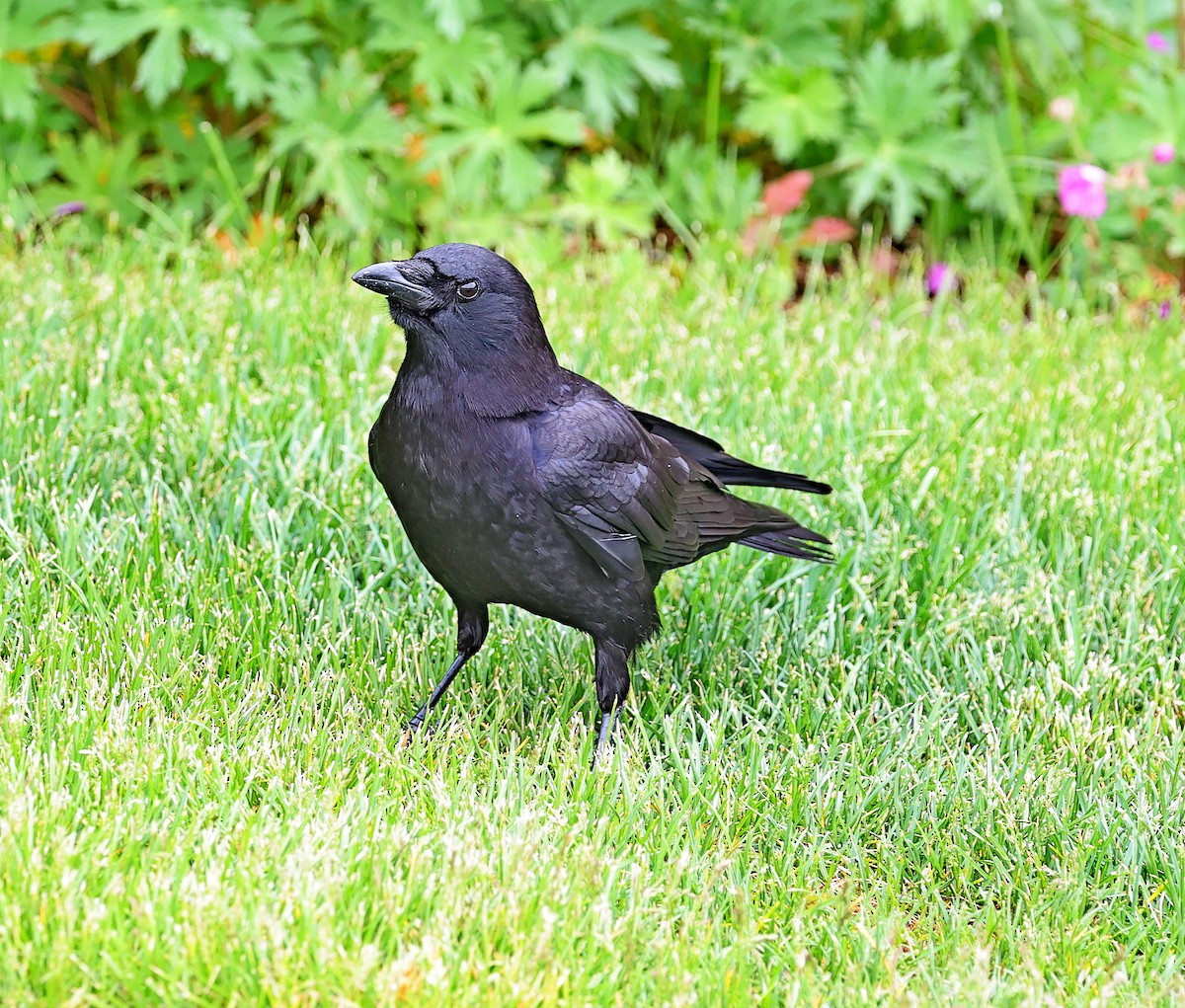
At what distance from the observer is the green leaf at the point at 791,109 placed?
557 cm

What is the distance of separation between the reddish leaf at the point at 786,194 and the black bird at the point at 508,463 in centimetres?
299

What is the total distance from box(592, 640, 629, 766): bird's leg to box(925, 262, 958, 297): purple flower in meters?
2.87

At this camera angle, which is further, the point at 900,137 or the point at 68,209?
the point at 900,137

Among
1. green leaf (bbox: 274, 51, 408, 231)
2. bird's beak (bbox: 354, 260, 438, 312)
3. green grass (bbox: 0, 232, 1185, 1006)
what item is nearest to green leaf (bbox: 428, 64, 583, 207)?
green leaf (bbox: 274, 51, 408, 231)

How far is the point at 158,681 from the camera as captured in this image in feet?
9.66

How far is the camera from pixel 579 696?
10.9 feet

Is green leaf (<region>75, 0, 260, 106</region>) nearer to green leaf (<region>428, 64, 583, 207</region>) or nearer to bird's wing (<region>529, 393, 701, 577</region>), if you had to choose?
green leaf (<region>428, 64, 583, 207</region>)

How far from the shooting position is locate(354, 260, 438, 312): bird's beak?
2725 millimetres

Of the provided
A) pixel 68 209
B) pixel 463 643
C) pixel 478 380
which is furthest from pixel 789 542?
pixel 68 209

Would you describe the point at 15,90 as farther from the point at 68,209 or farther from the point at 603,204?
the point at 603,204

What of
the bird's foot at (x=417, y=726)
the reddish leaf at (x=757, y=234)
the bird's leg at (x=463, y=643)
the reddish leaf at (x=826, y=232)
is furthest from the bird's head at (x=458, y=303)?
the reddish leaf at (x=826, y=232)

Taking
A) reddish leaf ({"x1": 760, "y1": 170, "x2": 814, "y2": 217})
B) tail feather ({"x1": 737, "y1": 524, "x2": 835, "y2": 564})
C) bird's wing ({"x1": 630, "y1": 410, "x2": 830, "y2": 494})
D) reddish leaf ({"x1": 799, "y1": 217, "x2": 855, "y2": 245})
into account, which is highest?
reddish leaf ({"x1": 760, "y1": 170, "x2": 814, "y2": 217})

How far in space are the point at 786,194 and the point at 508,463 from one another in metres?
3.37

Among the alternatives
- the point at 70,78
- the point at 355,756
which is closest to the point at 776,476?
the point at 355,756
